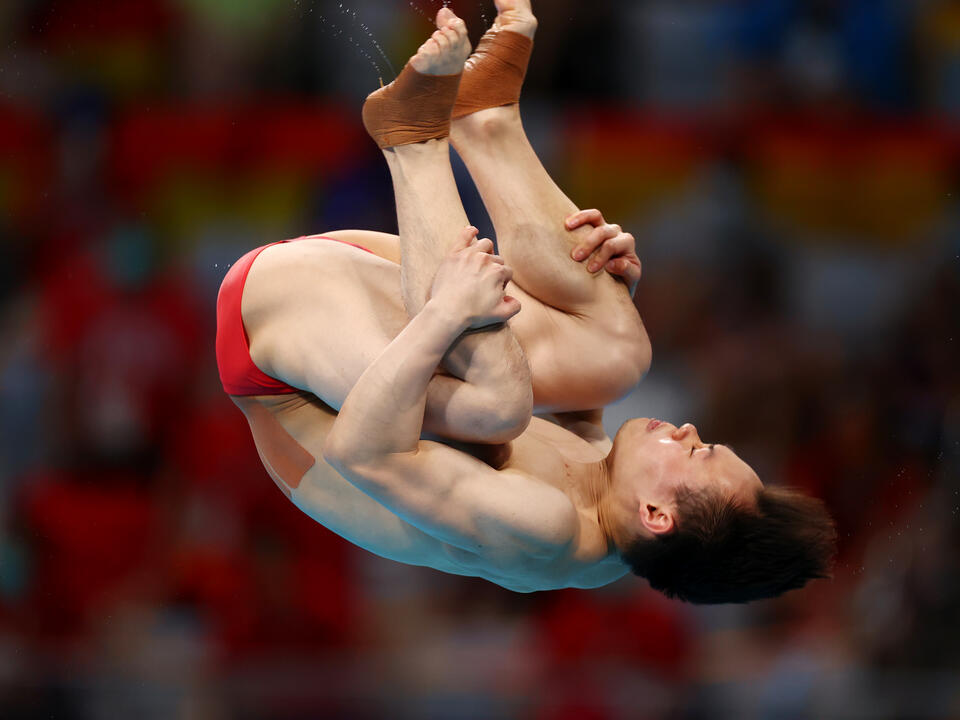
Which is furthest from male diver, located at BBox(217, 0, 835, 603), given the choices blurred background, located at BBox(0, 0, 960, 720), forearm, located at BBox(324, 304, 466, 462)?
blurred background, located at BBox(0, 0, 960, 720)

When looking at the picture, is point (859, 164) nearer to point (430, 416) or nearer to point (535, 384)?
point (535, 384)

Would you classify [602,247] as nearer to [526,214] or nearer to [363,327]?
[526,214]

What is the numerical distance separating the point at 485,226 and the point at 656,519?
170 cm

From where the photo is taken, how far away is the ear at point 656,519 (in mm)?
2094

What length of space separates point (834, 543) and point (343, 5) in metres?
2.23

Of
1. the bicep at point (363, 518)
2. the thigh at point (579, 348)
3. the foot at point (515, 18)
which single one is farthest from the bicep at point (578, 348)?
the foot at point (515, 18)

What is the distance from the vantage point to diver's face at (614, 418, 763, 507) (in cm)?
210

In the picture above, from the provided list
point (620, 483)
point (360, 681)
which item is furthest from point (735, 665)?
point (620, 483)

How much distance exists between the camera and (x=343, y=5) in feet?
11.7

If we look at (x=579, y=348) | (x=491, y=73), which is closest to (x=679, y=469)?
(x=579, y=348)

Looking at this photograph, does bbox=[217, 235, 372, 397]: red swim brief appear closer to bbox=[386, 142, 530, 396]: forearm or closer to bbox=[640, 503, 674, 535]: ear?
bbox=[386, 142, 530, 396]: forearm

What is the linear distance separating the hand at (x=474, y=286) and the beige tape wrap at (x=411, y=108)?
0.64 ft

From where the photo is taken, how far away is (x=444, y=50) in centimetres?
181

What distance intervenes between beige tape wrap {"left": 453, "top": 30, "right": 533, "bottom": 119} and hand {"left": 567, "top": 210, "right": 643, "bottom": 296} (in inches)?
10.1
